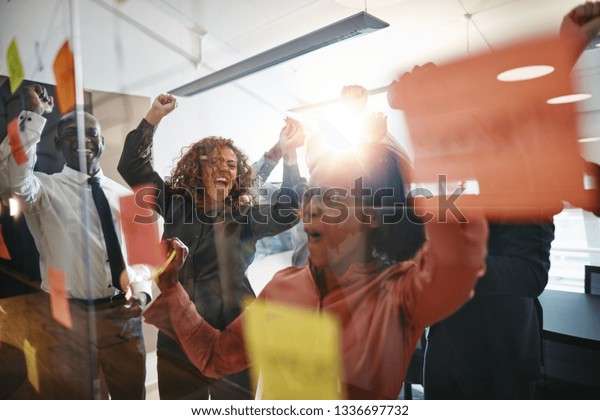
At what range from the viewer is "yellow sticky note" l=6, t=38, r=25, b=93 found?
1.92 metres

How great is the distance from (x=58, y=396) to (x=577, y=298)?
240 centimetres

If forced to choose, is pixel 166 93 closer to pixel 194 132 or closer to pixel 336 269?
pixel 194 132

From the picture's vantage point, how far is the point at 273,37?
1340 millimetres

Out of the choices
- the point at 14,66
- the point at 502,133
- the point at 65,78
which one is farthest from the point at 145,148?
the point at 502,133

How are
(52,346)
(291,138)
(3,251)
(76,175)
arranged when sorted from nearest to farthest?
(291,138)
(76,175)
(52,346)
(3,251)

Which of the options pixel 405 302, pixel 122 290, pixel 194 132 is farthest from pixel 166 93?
pixel 405 302

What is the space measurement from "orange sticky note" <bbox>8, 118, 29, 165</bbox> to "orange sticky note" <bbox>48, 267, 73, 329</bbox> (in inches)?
24.1

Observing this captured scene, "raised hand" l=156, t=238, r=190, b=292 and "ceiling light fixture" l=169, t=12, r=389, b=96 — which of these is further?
"raised hand" l=156, t=238, r=190, b=292

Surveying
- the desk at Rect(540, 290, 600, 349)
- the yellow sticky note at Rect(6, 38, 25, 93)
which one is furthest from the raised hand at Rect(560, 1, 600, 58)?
the yellow sticky note at Rect(6, 38, 25, 93)

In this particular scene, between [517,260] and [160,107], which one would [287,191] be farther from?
[517,260]

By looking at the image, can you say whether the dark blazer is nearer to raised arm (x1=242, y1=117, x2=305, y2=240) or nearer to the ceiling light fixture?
raised arm (x1=242, y1=117, x2=305, y2=240)

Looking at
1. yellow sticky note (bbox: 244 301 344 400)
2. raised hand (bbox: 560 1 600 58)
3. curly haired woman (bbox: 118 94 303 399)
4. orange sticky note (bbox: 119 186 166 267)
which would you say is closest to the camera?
raised hand (bbox: 560 1 600 58)

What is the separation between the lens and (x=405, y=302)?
1.15 metres

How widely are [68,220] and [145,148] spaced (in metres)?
0.60
